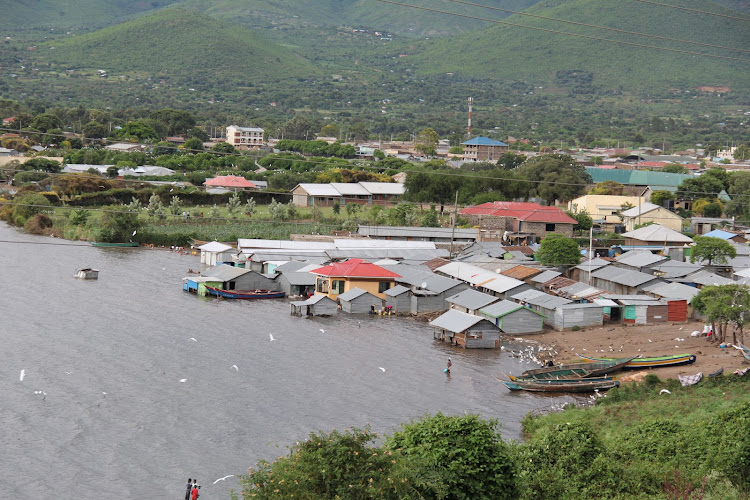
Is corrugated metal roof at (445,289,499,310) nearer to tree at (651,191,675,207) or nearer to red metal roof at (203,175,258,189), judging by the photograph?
tree at (651,191,675,207)

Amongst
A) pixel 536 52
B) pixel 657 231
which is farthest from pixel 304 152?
pixel 536 52

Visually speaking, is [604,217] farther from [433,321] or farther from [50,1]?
[50,1]

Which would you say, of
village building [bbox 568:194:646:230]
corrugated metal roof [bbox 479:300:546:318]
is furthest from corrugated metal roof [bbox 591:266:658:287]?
village building [bbox 568:194:646:230]

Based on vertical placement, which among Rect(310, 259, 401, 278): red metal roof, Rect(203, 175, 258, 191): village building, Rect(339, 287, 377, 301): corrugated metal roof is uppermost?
Rect(203, 175, 258, 191): village building

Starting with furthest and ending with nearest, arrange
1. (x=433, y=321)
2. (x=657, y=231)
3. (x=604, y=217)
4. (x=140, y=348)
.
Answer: (x=604, y=217), (x=657, y=231), (x=433, y=321), (x=140, y=348)

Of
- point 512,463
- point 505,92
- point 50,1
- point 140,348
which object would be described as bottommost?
point 140,348

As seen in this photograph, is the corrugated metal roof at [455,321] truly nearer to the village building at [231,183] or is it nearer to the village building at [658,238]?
the village building at [658,238]
